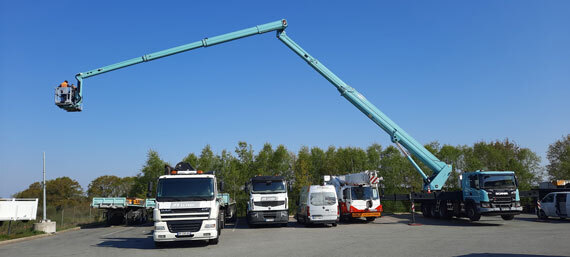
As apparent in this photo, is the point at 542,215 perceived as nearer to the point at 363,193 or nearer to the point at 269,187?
the point at 363,193

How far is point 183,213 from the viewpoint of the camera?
12.8 meters

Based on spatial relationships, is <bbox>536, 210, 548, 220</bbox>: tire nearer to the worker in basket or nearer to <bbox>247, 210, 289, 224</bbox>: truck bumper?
<bbox>247, 210, 289, 224</bbox>: truck bumper

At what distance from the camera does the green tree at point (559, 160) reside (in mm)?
45688

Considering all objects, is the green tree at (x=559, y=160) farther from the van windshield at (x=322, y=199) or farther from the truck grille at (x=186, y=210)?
the truck grille at (x=186, y=210)

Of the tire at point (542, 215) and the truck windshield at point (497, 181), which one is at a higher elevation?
the truck windshield at point (497, 181)

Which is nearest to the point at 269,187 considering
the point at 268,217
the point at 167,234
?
the point at 268,217

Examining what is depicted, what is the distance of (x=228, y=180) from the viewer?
42.3 metres

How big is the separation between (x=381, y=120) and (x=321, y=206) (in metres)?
6.58

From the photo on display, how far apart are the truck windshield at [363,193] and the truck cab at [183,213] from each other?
36.5ft

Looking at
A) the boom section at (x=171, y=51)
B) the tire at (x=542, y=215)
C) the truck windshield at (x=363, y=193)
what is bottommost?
the tire at (x=542, y=215)

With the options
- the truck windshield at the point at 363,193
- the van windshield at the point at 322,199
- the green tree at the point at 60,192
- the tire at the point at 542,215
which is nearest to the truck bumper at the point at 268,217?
the van windshield at the point at 322,199

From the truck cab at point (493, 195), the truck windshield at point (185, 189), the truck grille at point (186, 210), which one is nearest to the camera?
the truck grille at point (186, 210)

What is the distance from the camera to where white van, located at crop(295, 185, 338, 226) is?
797 inches

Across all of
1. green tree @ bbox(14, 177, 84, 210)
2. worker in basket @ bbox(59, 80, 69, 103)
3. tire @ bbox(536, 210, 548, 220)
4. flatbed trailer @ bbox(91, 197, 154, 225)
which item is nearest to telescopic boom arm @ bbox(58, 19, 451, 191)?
tire @ bbox(536, 210, 548, 220)
